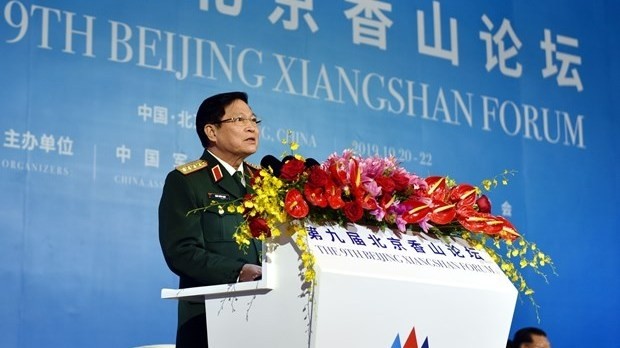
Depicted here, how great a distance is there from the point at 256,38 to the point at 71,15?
86cm

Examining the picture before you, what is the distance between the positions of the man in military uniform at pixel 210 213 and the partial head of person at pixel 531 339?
2161mm

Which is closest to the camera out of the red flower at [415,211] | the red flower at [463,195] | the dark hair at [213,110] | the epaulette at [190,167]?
the red flower at [415,211]

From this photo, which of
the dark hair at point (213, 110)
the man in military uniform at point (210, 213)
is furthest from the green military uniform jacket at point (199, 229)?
the dark hair at point (213, 110)

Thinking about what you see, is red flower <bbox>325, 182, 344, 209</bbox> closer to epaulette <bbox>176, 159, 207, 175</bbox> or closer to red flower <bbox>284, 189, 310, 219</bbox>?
red flower <bbox>284, 189, 310, 219</bbox>

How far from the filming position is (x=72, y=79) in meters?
4.07

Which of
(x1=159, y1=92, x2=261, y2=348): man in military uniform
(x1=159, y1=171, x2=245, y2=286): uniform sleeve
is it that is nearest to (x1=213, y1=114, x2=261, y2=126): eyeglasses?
(x1=159, y1=92, x2=261, y2=348): man in military uniform

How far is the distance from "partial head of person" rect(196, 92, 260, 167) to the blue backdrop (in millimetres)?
1310

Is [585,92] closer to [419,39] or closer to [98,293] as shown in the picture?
[419,39]

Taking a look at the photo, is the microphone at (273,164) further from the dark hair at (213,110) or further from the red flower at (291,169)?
the dark hair at (213,110)

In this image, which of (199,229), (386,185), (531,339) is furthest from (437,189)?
(531,339)

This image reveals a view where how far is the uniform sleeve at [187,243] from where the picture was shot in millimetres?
2373

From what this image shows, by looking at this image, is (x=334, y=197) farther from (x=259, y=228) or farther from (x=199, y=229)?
(x=199, y=229)

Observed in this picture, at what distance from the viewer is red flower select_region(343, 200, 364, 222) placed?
7.13ft

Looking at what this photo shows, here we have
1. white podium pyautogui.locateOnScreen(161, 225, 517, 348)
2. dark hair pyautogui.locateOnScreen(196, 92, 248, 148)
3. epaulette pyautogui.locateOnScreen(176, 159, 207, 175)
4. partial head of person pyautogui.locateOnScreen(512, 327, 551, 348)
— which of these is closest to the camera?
white podium pyautogui.locateOnScreen(161, 225, 517, 348)
